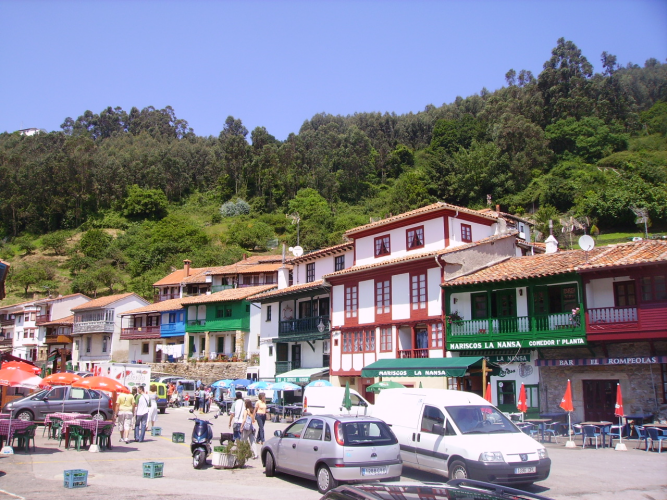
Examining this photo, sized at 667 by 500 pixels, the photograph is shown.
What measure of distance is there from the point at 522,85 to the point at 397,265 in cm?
8257

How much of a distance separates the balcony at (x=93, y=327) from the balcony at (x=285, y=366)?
27.8 m

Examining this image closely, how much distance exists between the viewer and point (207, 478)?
1274cm

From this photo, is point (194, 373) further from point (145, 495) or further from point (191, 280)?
point (145, 495)

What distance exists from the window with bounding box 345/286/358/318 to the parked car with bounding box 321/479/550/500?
26307 mm

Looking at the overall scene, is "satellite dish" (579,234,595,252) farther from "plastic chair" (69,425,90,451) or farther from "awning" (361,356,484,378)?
"plastic chair" (69,425,90,451)

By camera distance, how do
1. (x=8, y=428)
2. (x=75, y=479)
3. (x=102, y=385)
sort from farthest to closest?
(x=102, y=385), (x=8, y=428), (x=75, y=479)

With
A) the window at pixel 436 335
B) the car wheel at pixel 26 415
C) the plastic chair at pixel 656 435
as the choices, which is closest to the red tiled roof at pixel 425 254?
the window at pixel 436 335

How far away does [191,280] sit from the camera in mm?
60281

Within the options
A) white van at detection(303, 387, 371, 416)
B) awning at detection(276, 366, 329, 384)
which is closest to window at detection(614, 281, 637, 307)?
white van at detection(303, 387, 371, 416)

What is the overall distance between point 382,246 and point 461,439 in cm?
2118

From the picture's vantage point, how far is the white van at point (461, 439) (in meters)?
11.4

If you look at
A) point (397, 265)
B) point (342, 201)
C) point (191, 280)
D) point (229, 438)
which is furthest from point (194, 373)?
point (342, 201)

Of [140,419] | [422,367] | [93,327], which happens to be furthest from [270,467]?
[93,327]

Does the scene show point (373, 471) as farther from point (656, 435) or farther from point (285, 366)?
point (285, 366)
